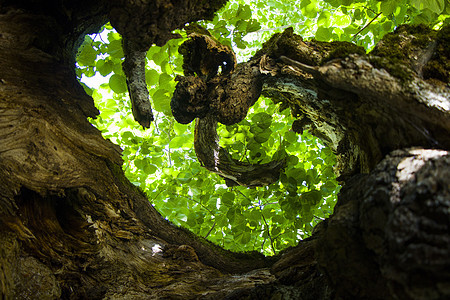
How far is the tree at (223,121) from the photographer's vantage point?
112 cm

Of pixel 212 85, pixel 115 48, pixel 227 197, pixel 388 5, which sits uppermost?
pixel 388 5

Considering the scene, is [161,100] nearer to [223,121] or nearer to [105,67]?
[105,67]

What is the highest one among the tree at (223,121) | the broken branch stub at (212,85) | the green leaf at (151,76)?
the green leaf at (151,76)

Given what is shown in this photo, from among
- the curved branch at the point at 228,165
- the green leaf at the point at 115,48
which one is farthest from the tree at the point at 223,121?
the curved branch at the point at 228,165

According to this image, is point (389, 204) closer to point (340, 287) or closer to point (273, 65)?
point (340, 287)

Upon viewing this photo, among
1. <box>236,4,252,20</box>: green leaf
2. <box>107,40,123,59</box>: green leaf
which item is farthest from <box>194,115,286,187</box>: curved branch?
<box>236,4,252,20</box>: green leaf

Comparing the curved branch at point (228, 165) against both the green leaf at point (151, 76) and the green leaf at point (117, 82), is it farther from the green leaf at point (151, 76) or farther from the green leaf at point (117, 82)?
the green leaf at point (117, 82)

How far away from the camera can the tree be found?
3.67 ft

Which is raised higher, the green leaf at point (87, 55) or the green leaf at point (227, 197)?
the green leaf at point (87, 55)

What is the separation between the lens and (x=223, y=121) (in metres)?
2.52

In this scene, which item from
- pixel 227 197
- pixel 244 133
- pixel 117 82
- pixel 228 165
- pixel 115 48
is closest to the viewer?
pixel 115 48

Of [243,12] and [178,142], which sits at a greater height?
[243,12]

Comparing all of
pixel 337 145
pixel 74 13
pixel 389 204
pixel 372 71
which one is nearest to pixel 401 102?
pixel 372 71

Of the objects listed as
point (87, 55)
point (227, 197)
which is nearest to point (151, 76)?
point (87, 55)
